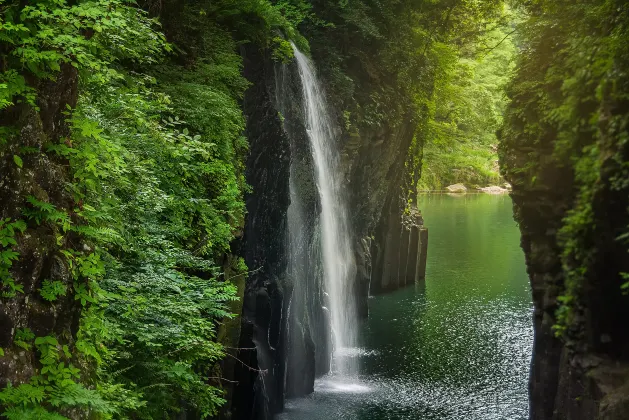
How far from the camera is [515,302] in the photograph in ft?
96.0

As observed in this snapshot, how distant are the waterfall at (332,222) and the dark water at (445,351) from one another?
79cm

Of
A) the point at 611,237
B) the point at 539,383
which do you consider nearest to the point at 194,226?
the point at 611,237

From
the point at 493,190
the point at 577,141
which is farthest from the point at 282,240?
the point at 493,190

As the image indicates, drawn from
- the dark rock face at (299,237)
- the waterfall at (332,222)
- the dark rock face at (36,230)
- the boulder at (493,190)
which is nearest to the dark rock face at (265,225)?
the dark rock face at (299,237)

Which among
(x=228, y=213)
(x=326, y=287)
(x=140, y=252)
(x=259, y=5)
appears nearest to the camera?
(x=140, y=252)

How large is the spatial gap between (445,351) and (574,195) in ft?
35.8

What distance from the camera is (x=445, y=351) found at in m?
22.7

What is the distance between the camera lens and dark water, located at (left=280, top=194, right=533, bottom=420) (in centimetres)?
1762

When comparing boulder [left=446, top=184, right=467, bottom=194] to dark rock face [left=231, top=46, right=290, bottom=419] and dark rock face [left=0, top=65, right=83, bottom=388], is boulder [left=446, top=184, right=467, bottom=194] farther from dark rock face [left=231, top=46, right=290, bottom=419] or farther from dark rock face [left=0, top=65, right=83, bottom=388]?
dark rock face [left=0, top=65, right=83, bottom=388]

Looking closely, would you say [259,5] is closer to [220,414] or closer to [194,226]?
[194,226]

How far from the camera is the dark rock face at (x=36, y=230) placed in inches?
221

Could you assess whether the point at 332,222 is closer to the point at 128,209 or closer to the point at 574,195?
the point at 574,195

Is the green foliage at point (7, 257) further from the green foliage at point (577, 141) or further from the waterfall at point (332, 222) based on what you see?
the waterfall at point (332, 222)

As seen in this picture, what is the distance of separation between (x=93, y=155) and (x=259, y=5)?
10.7 metres
